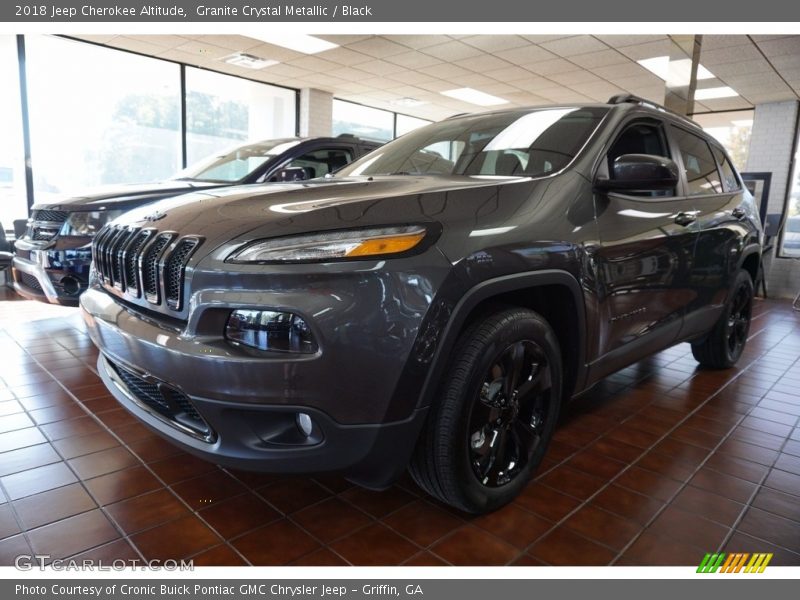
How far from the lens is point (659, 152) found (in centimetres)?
257

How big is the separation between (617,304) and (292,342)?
1325mm

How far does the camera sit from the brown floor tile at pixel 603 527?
1714 millimetres

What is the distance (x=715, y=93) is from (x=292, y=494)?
9415 millimetres

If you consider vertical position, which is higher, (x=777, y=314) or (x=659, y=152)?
(x=659, y=152)

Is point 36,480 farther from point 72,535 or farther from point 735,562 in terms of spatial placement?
point 735,562

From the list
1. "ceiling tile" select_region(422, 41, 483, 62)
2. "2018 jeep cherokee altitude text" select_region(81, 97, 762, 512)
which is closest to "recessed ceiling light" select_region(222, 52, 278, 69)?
"ceiling tile" select_region(422, 41, 483, 62)

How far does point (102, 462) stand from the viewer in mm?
2133

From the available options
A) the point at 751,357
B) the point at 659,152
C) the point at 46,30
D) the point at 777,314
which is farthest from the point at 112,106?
the point at 777,314

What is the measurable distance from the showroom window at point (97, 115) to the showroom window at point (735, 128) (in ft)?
29.6

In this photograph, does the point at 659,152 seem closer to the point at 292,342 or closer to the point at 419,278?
the point at 419,278

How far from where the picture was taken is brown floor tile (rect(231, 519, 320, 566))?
1.58m

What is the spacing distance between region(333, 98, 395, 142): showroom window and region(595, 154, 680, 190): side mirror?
9.67 m

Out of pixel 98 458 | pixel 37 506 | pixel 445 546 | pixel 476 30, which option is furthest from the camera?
pixel 476 30

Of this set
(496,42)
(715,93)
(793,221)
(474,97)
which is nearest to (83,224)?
(496,42)
